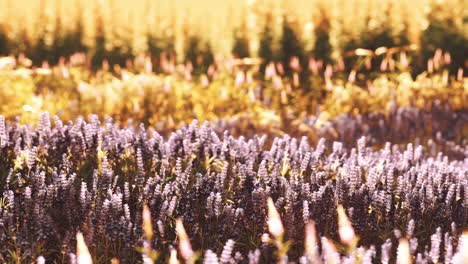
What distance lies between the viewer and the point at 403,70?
34.2 feet

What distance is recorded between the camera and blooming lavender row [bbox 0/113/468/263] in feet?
9.28

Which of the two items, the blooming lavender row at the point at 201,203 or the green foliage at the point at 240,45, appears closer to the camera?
the blooming lavender row at the point at 201,203

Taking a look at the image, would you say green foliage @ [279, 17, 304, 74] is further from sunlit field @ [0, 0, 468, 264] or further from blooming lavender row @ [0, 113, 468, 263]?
blooming lavender row @ [0, 113, 468, 263]

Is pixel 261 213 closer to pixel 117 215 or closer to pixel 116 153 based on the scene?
pixel 117 215

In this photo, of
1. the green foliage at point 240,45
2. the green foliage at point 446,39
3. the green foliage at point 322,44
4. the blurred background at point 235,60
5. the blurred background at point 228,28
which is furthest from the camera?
the green foliage at point 240,45

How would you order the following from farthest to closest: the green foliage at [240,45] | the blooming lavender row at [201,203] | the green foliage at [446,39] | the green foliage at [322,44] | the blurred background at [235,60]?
the green foliage at [240,45], the green foliage at [322,44], the green foliage at [446,39], the blurred background at [235,60], the blooming lavender row at [201,203]

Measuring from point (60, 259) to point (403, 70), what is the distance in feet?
28.0

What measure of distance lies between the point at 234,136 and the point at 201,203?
2.81 m

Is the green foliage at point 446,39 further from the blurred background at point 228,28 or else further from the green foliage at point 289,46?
the green foliage at point 289,46

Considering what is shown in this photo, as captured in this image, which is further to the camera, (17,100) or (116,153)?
(17,100)

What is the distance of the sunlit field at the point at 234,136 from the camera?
9.55 feet

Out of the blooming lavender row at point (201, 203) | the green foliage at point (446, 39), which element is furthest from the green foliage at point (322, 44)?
the blooming lavender row at point (201, 203)

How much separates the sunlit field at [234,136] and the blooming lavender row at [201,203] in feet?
0.04

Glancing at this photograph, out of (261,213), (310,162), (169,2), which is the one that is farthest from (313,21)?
(261,213)
